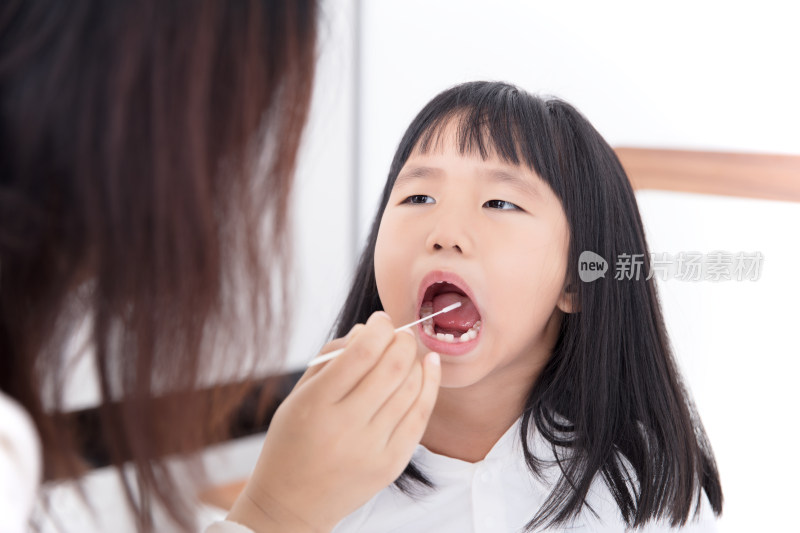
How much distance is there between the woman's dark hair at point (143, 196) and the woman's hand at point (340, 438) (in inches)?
5.5

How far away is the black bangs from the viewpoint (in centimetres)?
87

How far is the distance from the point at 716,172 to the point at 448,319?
44cm

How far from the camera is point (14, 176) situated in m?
0.46

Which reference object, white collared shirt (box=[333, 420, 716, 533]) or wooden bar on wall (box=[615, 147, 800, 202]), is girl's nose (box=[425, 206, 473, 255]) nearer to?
white collared shirt (box=[333, 420, 716, 533])

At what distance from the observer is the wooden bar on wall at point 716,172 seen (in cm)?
95

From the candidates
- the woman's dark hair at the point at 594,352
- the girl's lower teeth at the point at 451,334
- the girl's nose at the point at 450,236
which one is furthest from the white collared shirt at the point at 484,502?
the girl's nose at the point at 450,236

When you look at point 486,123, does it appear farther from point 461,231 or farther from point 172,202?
point 172,202

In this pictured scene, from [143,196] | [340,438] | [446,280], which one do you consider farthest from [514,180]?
[143,196]

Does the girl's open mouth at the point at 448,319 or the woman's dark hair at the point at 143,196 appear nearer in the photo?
the woman's dark hair at the point at 143,196

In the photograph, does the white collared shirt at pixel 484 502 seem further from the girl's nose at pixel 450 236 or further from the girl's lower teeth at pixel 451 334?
the girl's nose at pixel 450 236

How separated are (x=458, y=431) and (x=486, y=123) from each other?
38cm

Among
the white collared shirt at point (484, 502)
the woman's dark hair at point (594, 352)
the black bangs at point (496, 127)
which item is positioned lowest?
the white collared shirt at point (484, 502)

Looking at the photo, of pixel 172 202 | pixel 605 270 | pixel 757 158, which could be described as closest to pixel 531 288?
pixel 605 270

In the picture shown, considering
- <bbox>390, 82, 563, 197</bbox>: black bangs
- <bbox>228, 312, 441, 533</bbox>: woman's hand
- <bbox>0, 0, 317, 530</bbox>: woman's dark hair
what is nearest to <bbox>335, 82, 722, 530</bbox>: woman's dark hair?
<bbox>390, 82, 563, 197</bbox>: black bangs
